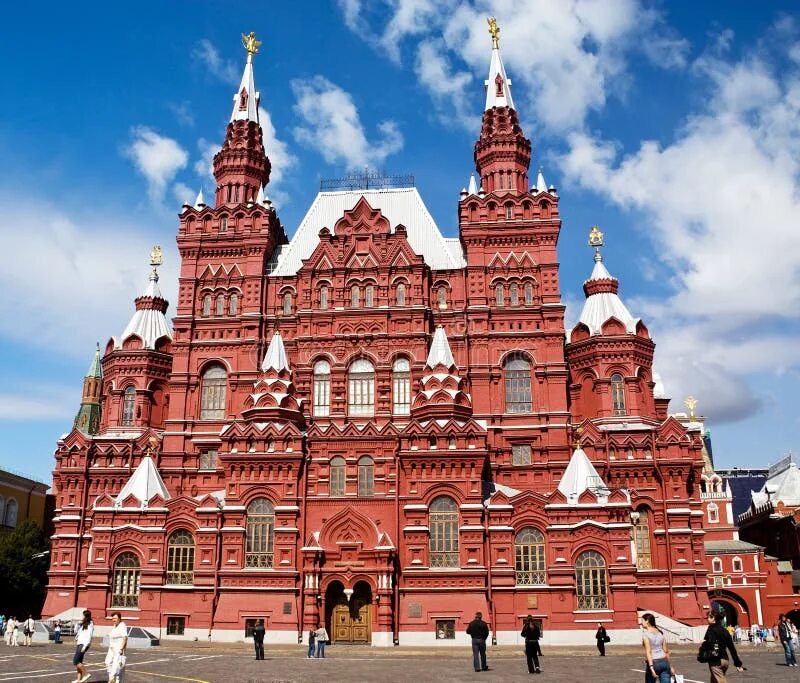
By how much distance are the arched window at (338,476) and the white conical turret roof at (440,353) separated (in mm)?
7816

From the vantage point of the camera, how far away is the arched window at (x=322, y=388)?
51219 mm

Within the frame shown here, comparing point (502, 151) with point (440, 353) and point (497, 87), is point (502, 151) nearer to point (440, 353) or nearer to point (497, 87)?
point (497, 87)

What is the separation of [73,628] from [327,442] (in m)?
18.2

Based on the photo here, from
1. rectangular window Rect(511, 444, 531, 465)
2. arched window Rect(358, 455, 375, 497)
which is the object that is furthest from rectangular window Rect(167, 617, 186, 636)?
rectangular window Rect(511, 444, 531, 465)

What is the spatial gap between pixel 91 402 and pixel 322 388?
63.0 metres

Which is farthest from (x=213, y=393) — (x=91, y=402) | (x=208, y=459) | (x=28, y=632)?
(x=91, y=402)

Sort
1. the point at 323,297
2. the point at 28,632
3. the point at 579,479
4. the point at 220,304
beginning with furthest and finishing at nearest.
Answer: the point at 220,304 < the point at 323,297 < the point at 579,479 < the point at 28,632

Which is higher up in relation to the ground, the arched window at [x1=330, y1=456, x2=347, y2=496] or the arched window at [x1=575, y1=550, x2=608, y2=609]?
the arched window at [x1=330, y1=456, x2=347, y2=496]

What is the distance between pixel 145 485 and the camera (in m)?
48.8

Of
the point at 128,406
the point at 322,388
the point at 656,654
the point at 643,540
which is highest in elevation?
the point at 322,388

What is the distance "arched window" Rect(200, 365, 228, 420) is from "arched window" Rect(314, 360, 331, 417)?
6484 millimetres

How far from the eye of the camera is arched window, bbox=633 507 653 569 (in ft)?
158

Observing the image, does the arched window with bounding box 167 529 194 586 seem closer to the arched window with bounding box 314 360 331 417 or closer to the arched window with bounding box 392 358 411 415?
the arched window with bounding box 314 360 331 417

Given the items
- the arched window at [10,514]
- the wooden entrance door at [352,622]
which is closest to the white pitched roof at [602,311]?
the wooden entrance door at [352,622]
